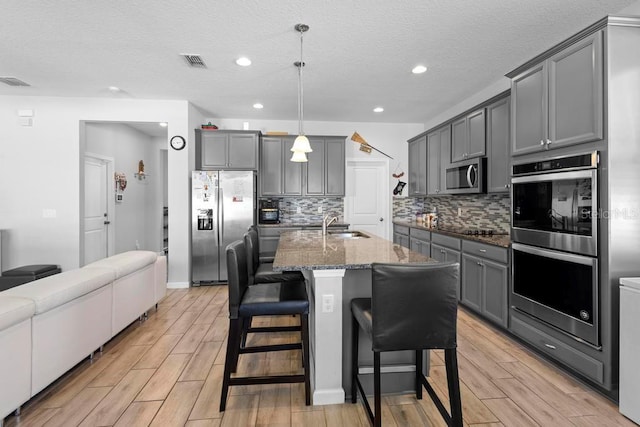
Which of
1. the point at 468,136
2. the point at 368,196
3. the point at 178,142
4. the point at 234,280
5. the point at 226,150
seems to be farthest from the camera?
the point at 368,196

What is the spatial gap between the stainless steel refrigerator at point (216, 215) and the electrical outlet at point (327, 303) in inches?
127

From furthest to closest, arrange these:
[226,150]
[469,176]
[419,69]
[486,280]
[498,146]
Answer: [226,150] → [469,176] → [419,69] → [498,146] → [486,280]

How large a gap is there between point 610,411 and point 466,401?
83 cm

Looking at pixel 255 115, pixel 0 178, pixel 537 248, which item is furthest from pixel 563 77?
pixel 0 178

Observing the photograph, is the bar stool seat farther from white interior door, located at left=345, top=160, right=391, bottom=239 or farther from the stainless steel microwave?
white interior door, located at left=345, top=160, right=391, bottom=239

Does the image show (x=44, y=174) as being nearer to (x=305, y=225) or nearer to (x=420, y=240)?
(x=305, y=225)

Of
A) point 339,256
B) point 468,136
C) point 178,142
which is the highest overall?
point 178,142

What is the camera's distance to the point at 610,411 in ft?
6.46

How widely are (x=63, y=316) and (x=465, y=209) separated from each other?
15.5 ft

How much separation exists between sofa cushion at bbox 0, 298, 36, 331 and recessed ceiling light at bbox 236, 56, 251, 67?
105 inches

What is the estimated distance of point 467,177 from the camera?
3949 millimetres

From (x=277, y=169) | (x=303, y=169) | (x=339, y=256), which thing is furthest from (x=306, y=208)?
(x=339, y=256)

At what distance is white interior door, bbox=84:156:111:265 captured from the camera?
508 centimetres

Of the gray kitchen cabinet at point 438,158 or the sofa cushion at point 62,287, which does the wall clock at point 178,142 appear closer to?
the sofa cushion at point 62,287
